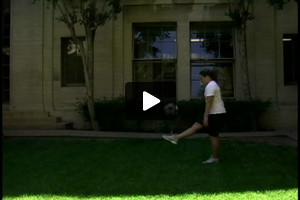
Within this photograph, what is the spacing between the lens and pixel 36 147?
406 inches

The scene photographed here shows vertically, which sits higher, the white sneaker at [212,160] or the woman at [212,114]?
the woman at [212,114]

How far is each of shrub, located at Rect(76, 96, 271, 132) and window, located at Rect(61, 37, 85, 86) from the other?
1.62 m

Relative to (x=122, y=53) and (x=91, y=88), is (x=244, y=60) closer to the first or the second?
(x=122, y=53)

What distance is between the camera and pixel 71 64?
52.5 feet

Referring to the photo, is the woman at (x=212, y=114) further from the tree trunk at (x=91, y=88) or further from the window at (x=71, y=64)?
the window at (x=71, y=64)

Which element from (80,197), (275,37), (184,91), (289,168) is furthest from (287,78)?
(80,197)

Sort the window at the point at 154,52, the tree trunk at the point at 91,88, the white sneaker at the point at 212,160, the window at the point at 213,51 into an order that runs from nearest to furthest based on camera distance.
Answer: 1. the white sneaker at the point at 212,160
2. the tree trunk at the point at 91,88
3. the window at the point at 213,51
4. the window at the point at 154,52

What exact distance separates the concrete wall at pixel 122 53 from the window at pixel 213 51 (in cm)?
38

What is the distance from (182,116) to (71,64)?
4.81 m

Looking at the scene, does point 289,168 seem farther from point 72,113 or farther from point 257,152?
point 72,113

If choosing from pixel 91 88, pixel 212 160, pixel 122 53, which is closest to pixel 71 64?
pixel 122 53

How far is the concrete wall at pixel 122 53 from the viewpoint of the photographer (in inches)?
596

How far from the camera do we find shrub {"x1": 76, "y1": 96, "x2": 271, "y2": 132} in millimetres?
13922

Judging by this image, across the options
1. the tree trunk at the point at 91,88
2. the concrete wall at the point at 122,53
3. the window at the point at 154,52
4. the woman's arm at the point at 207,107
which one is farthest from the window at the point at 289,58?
the woman's arm at the point at 207,107
